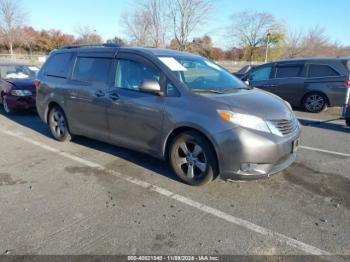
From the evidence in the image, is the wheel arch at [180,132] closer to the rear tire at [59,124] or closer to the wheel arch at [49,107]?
the rear tire at [59,124]

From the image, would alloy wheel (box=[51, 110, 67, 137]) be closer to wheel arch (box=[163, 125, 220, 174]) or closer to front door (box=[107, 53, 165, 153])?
front door (box=[107, 53, 165, 153])

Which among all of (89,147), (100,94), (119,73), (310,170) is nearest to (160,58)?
(119,73)

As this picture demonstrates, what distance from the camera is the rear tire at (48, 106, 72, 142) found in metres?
5.67

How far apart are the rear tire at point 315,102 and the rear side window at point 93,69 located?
6963 millimetres

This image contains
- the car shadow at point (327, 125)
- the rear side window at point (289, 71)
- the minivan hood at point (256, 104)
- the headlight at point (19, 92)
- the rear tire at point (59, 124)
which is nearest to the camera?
the minivan hood at point (256, 104)

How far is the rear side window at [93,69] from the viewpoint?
4.67 meters

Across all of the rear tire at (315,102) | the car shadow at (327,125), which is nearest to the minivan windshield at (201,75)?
the car shadow at (327,125)

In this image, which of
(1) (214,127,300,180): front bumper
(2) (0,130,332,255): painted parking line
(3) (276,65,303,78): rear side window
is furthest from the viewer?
(3) (276,65,303,78): rear side window

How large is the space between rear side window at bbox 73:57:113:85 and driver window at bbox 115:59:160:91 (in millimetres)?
235

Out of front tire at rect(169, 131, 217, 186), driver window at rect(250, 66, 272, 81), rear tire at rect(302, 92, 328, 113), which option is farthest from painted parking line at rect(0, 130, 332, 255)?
driver window at rect(250, 66, 272, 81)

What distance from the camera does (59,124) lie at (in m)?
5.81

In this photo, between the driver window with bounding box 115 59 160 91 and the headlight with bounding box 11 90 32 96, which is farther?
the headlight with bounding box 11 90 32 96

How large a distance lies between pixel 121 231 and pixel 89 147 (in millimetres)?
2834

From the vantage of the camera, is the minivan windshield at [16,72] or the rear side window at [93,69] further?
the minivan windshield at [16,72]
